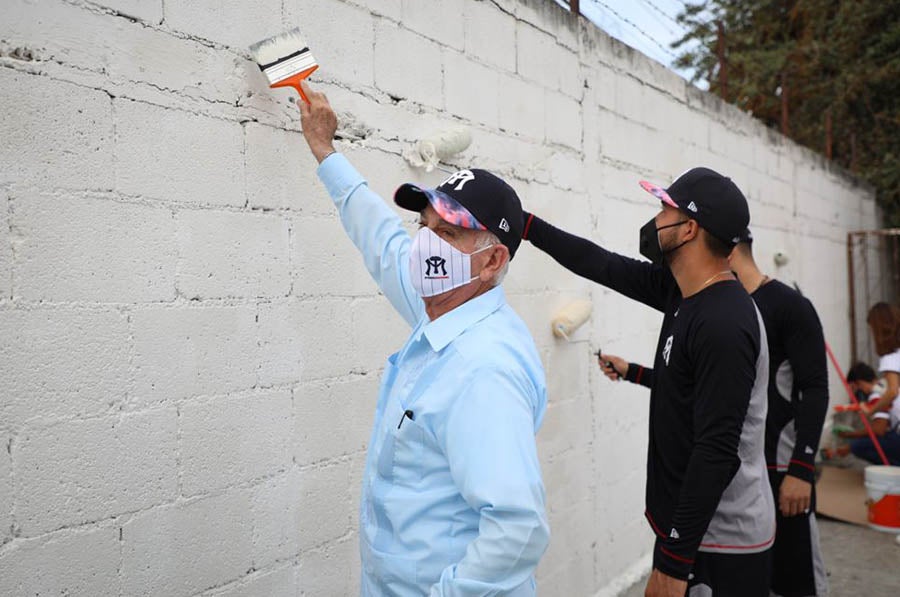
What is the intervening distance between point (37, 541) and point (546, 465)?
2.31 m

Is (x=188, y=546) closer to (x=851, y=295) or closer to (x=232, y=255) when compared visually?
(x=232, y=255)

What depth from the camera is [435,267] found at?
189cm

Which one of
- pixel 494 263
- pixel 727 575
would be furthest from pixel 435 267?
pixel 727 575

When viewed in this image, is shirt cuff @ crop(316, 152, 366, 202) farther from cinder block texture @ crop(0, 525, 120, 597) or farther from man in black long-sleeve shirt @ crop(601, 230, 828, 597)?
man in black long-sleeve shirt @ crop(601, 230, 828, 597)

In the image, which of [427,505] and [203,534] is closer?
[427,505]

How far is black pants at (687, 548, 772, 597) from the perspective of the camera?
7.93 ft

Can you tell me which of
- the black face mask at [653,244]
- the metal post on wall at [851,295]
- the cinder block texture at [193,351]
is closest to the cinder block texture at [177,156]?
the cinder block texture at [193,351]

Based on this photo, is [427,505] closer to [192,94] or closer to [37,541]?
[37,541]

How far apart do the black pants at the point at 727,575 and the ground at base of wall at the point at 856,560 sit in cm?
189

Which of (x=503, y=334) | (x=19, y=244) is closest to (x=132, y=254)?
(x=19, y=244)

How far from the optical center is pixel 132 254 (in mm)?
2002

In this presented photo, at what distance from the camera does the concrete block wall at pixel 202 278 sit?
181cm

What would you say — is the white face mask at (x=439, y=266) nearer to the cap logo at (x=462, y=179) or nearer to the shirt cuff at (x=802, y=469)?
the cap logo at (x=462, y=179)

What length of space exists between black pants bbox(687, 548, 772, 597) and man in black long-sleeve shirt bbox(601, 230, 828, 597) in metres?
0.64
